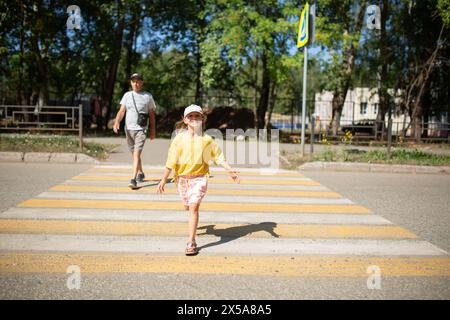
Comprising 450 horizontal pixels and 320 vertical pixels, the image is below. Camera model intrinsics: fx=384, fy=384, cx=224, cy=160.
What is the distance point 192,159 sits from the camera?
3.97 meters

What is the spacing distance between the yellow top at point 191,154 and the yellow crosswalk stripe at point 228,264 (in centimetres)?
90

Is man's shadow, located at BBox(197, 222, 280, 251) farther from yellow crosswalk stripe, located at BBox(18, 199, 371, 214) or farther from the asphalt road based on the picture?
the asphalt road

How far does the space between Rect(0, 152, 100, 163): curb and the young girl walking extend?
21.8 feet

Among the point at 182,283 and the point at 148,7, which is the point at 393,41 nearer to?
the point at 148,7

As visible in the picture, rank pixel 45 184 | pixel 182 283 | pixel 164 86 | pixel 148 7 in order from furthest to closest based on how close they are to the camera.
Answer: pixel 164 86, pixel 148 7, pixel 45 184, pixel 182 283

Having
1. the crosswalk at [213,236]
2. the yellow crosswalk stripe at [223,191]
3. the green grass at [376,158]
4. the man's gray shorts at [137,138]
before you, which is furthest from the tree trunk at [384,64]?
the man's gray shorts at [137,138]

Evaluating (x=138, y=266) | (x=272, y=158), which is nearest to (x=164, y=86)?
(x=272, y=158)

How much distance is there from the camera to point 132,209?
5.51 metres

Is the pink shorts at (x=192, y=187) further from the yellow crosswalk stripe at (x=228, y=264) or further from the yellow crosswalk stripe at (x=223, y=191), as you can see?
the yellow crosswalk stripe at (x=223, y=191)

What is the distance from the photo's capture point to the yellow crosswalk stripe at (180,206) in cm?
561

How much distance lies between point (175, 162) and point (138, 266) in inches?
43.6

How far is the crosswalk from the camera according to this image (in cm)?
362

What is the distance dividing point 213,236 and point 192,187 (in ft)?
2.68

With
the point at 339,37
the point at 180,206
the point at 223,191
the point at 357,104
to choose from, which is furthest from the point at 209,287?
the point at 357,104
